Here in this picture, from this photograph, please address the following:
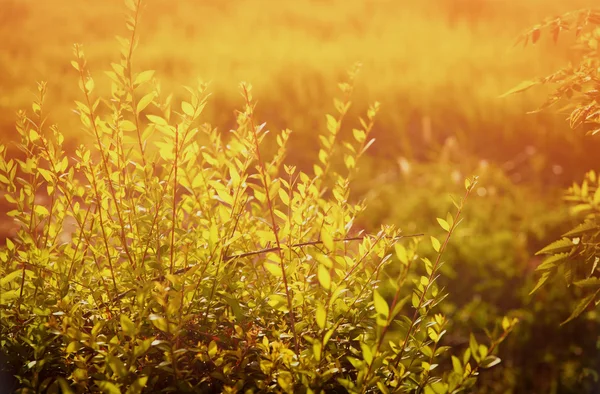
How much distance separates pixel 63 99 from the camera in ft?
20.1

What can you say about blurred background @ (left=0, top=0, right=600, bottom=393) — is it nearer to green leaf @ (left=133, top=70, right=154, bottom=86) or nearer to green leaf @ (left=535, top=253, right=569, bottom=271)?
green leaf @ (left=535, top=253, right=569, bottom=271)

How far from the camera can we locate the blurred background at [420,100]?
3.50 m

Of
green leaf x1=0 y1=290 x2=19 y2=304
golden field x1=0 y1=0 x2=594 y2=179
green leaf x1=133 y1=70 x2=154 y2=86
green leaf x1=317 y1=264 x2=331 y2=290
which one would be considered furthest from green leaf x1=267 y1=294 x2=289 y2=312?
golden field x1=0 y1=0 x2=594 y2=179

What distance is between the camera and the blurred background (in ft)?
11.5

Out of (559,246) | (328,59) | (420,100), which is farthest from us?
(328,59)

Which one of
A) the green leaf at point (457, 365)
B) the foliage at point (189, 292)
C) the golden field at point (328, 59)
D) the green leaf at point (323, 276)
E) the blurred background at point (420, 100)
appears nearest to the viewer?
the green leaf at point (323, 276)

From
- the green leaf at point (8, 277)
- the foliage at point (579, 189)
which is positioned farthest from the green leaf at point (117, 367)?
the foliage at point (579, 189)

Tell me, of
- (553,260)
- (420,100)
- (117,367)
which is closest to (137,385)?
(117,367)

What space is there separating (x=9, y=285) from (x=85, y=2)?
782 centimetres

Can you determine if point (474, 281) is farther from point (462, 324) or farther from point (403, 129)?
point (403, 129)

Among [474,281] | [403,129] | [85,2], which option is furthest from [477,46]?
[85,2]

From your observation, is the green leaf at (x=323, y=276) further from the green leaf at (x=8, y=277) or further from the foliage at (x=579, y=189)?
the green leaf at (x=8, y=277)

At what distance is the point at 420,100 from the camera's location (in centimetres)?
623

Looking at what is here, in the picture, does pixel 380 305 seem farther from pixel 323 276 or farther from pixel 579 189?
pixel 579 189
